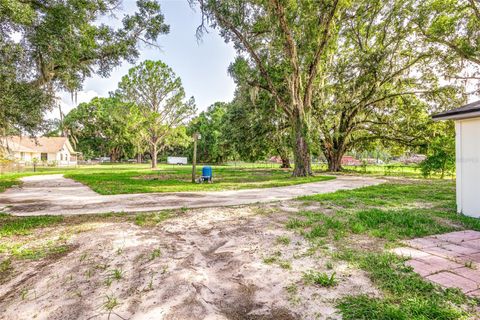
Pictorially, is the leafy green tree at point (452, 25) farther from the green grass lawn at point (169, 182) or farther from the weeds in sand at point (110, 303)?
the weeds in sand at point (110, 303)

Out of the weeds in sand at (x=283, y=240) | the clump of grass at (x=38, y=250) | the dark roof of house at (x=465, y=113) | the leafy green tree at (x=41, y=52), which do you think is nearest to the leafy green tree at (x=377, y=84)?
the dark roof of house at (x=465, y=113)

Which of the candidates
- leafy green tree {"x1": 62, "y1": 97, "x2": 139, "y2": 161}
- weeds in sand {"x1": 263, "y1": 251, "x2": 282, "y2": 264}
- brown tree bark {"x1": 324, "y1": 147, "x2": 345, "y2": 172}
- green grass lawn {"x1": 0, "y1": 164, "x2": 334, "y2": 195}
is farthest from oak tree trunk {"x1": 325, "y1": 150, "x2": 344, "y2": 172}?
leafy green tree {"x1": 62, "y1": 97, "x2": 139, "y2": 161}

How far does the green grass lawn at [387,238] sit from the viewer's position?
7.11 ft

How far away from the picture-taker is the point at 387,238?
407 cm

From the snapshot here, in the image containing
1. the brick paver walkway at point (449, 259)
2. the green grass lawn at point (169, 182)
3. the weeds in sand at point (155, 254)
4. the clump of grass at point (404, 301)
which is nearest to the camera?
the clump of grass at point (404, 301)

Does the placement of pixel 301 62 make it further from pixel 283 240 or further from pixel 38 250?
pixel 38 250

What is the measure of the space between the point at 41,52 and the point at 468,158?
38.2ft

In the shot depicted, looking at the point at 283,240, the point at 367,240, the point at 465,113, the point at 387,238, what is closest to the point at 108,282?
the point at 283,240

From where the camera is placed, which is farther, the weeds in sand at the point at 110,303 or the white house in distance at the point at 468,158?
the white house in distance at the point at 468,158

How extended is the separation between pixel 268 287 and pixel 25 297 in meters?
2.44

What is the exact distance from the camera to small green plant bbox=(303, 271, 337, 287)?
8.66ft

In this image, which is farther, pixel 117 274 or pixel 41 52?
pixel 41 52

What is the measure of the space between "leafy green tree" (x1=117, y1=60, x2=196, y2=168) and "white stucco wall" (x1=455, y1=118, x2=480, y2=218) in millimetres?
26377

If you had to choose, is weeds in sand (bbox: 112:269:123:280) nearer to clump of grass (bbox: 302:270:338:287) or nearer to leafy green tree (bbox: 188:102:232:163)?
clump of grass (bbox: 302:270:338:287)
